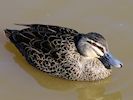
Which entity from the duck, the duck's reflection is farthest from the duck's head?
the duck's reflection

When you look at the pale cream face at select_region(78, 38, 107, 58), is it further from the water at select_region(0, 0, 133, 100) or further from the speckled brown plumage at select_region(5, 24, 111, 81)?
the water at select_region(0, 0, 133, 100)

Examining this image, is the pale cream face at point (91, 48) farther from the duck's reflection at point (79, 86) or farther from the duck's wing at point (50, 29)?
the duck's reflection at point (79, 86)

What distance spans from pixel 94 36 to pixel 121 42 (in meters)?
0.83

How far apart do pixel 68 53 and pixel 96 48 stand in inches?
14.8

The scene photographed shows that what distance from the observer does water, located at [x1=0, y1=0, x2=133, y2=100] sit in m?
6.55

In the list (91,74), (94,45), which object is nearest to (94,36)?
(94,45)

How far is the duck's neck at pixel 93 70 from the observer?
22.2ft

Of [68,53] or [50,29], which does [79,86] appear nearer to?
[68,53]

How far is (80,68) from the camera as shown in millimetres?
6762

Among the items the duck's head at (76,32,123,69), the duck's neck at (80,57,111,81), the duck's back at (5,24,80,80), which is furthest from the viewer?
the duck's neck at (80,57,111,81)

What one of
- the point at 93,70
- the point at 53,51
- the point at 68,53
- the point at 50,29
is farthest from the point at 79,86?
the point at 50,29

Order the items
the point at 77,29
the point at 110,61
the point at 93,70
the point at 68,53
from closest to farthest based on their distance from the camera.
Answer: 1. the point at 110,61
2. the point at 68,53
3. the point at 93,70
4. the point at 77,29

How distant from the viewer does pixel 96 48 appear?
661 cm

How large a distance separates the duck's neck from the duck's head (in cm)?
8
